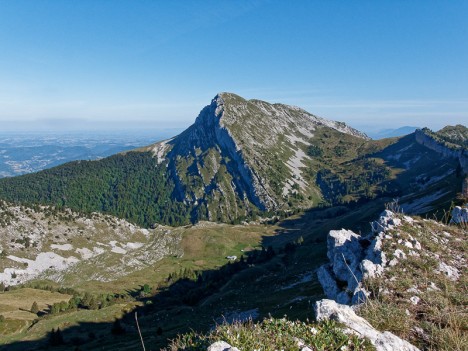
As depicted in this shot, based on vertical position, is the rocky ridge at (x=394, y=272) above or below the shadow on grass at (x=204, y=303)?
above

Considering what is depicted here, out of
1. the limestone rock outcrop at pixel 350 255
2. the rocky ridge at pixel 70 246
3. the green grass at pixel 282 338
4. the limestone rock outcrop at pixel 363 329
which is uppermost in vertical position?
the green grass at pixel 282 338

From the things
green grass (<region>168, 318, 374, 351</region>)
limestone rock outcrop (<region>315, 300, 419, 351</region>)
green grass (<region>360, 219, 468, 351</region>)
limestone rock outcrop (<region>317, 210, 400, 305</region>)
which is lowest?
limestone rock outcrop (<region>317, 210, 400, 305</region>)

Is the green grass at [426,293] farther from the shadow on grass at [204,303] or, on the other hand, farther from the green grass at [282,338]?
the shadow on grass at [204,303]

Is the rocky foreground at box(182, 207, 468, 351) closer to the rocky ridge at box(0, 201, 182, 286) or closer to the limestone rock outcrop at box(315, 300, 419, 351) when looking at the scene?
the limestone rock outcrop at box(315, 300, 419, 351)

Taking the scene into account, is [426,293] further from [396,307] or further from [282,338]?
[282,338]

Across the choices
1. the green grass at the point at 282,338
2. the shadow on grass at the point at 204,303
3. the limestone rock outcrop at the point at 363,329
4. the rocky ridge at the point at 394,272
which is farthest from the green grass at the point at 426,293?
the shadow on grass at the point at 204,303

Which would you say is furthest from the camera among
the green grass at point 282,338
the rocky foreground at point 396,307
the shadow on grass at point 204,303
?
the shadow on grass at point 204,303

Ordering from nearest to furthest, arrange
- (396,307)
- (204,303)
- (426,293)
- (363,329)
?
(363,329) < (396,307) < (426,293) < (204,303)

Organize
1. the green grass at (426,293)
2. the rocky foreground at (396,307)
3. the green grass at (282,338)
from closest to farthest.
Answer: the green grass at (282,338)
the rocky foreground at (396,307)
the green grass at (426,293)

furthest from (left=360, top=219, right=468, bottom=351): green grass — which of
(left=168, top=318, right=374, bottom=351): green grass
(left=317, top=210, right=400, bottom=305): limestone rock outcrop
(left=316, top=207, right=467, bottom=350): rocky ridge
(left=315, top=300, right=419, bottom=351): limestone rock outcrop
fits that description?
(left=168, top=318, right=374, bottom=351): green grass

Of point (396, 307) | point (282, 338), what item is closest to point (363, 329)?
point (282, 338)

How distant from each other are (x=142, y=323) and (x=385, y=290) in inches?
3033

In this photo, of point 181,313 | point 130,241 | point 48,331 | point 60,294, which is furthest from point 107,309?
point 130,241

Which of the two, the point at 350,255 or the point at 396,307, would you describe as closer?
the point at 396,307
